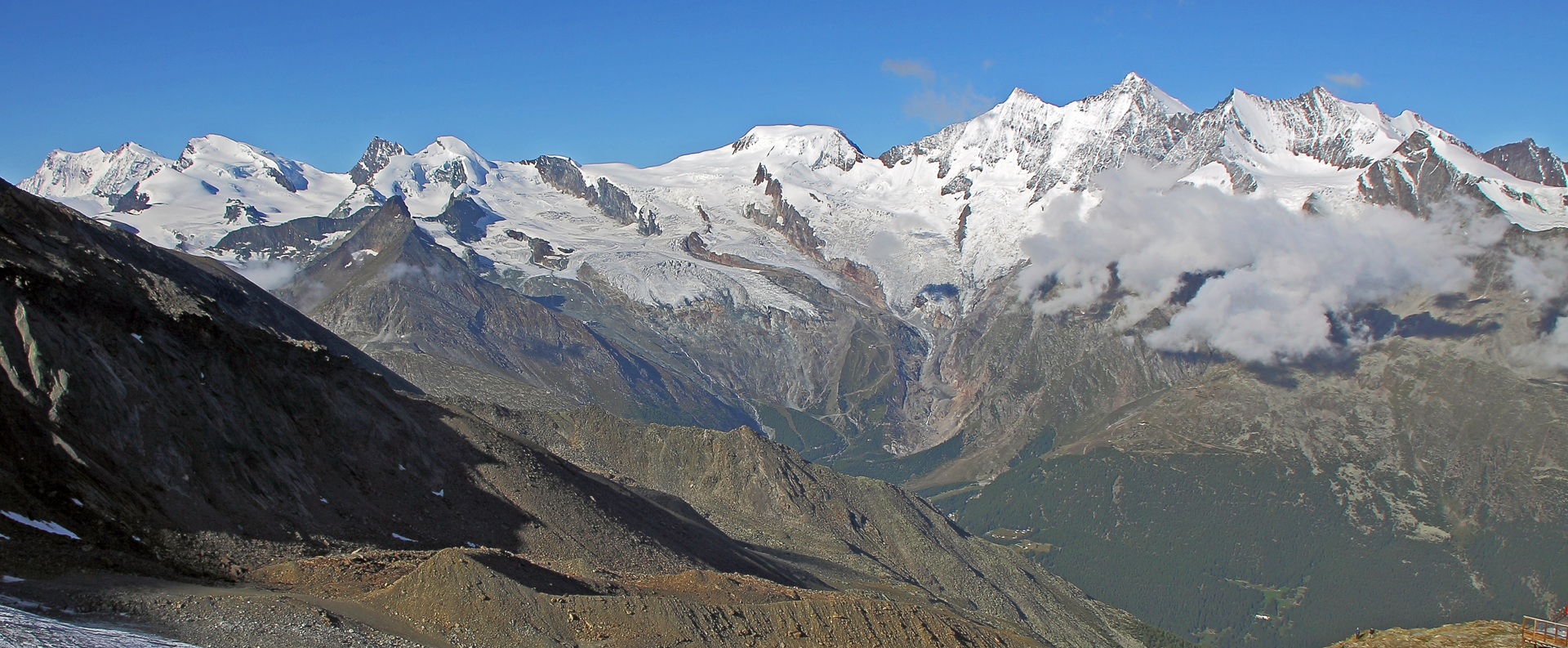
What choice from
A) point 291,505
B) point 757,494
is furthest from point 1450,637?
point 757,494

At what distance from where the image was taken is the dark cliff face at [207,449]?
5700 cm

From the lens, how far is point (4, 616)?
1502 inches

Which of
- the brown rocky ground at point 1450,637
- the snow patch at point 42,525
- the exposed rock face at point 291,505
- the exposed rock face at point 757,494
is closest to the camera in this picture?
the brown rocky ground at point 1450,637

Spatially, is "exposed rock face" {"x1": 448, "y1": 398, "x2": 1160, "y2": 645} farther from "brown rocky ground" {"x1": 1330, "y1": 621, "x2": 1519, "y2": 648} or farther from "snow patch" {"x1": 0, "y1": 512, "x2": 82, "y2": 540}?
"brown rocky ground" {"x1": 1330, "y1": 621, "x2": 1519, "y2": 648}

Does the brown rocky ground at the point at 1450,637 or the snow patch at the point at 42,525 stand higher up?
the brown rocky ground at the point at 1450,637

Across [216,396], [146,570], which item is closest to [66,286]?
[216,396]

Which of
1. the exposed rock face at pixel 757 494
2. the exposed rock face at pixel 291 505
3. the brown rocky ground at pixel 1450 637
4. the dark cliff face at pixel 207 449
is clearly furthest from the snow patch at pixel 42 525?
the exposed rock face at pixel 757 494

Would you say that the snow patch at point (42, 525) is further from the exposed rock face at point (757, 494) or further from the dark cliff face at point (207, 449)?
the exposed rock face at point (757, 494)

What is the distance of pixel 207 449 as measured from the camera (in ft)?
235

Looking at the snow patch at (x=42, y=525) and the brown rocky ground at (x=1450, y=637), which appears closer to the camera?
the brown rocky ground at (x=1450, y=637)

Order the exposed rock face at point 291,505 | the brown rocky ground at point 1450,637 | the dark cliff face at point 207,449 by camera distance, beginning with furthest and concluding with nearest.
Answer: the dark cliff face at point 207,449, the exposed rock face at point 291,505, the brown rocky ground at point 1450,637

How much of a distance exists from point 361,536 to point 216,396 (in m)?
13.8

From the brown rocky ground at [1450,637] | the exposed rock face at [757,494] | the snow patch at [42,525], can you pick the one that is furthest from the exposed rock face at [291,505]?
the exposed rock face at [757,494]

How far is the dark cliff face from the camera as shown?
57.0m
